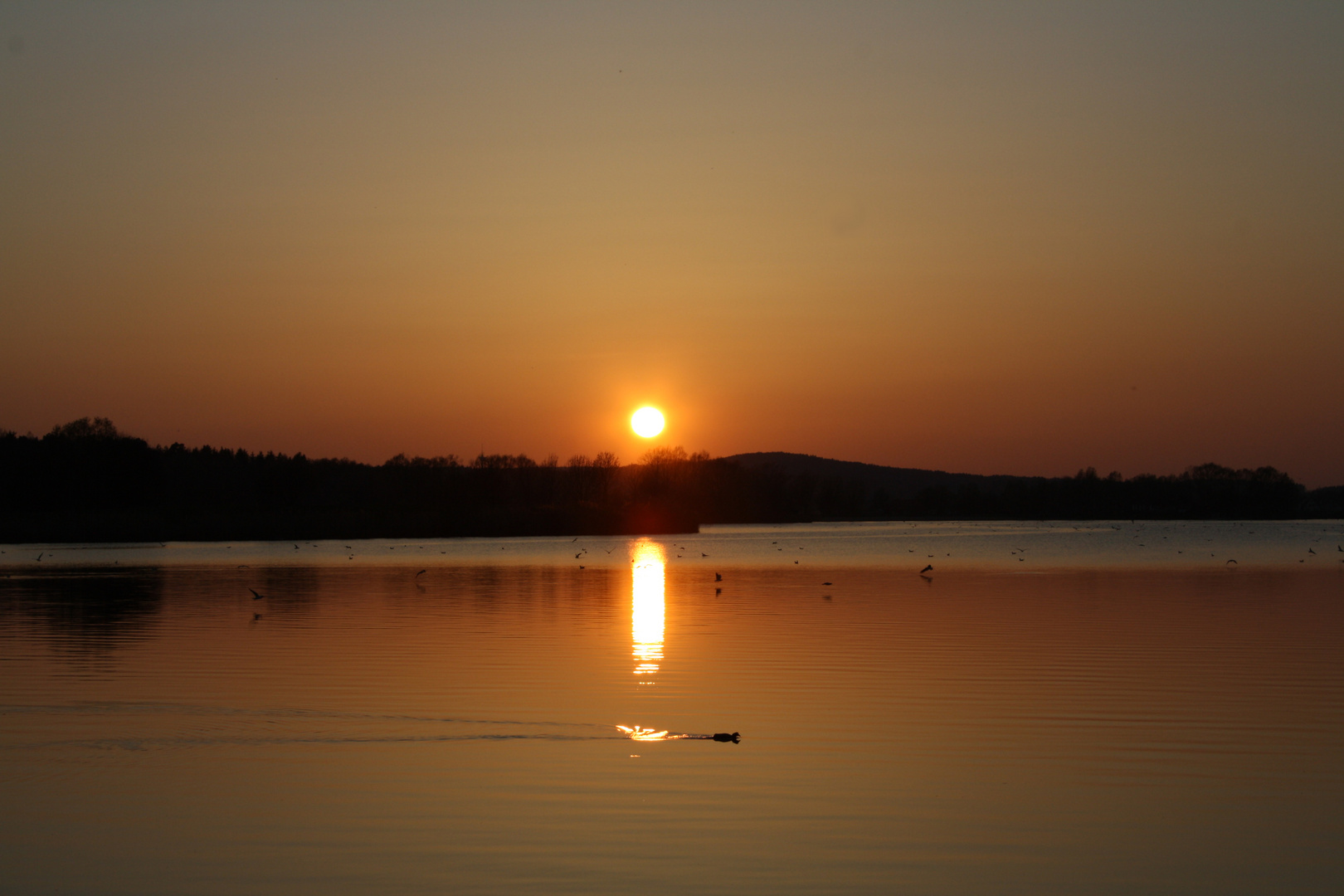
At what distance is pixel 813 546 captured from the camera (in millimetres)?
87562

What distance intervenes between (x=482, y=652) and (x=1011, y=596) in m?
19.2

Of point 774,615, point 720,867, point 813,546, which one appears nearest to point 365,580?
point 774,615

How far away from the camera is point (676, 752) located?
1362 centimetres

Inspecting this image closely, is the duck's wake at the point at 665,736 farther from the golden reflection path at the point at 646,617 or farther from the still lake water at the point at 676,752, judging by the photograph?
the golden reflection path at the point at 646,617

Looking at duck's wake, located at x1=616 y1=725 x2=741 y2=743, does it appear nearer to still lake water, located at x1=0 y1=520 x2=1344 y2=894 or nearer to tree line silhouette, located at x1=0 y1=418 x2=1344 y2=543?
still lake water, located at x1=0 y1=520 x2=1344 y2=894

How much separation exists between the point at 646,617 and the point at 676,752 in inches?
700

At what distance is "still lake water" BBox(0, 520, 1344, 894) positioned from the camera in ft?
31.3

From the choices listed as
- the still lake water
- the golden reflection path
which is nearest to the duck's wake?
the still lake water

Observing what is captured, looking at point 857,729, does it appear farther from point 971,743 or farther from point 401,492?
point 401,492

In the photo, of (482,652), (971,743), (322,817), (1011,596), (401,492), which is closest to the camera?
(322,817)

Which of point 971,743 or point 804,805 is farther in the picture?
point 971,743

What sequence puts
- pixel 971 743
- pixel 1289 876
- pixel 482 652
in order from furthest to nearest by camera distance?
pixel 482 652 → pixel 971 743 → pixel 1289 876

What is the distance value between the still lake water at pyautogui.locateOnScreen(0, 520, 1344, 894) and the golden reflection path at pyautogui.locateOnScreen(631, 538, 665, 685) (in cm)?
26

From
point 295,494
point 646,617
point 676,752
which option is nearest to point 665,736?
point 676,752
